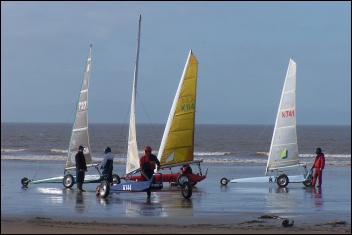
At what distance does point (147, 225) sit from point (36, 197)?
22.1 feet

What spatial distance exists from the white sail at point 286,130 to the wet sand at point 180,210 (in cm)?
219

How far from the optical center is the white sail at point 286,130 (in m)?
27.7

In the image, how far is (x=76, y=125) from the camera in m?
26.2

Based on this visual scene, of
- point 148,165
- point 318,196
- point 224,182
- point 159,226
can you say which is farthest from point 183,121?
point 159,226

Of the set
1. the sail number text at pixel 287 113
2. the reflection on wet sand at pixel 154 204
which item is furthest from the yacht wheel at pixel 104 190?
the sail number text at pixel 287 113

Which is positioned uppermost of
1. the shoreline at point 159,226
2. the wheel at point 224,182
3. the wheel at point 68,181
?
the wheel at point 224,182

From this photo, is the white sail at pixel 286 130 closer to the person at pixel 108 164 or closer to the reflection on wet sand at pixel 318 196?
the reflection on wet sand at pixel 318 196

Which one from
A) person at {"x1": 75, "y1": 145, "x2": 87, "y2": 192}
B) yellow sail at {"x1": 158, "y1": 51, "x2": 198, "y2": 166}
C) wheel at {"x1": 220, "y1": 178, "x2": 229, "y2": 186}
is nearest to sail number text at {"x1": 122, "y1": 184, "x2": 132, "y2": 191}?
person at {"x1": 75, "y1": 145, "x2": 87, "y2": 192}

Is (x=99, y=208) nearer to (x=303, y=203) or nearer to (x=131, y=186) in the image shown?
(x=131, y=186)

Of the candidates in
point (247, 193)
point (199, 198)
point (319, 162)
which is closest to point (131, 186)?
point (199, 198)

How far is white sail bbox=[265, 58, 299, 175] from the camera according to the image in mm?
27672

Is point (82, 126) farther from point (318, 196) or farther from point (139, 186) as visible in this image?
point (318, 196)

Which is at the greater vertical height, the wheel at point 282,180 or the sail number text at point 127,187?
the wheel at point 282,180

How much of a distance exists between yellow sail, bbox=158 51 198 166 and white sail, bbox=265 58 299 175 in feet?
11.3
